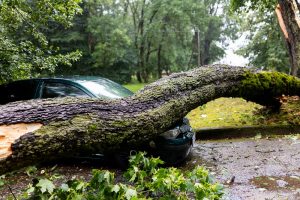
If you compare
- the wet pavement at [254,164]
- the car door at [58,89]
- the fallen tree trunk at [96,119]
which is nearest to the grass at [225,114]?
the wet pavement at [254,164]

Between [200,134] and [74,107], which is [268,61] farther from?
[74,107]

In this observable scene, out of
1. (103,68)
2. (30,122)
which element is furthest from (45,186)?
(103,68)

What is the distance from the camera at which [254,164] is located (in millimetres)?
4887

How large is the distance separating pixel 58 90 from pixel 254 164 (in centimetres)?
342

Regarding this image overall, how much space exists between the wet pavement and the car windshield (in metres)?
1.71

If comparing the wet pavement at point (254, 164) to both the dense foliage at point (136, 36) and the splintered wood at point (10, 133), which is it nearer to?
the splintered wood at point (10, 133)

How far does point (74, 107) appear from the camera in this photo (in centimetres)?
344

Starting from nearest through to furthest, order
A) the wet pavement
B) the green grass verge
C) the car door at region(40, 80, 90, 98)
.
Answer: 1. the wet pavement
2. the car door at region(40, 80, 90, 98)
3. the green grass verge

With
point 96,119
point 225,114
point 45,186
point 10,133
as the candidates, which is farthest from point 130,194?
point 225,114

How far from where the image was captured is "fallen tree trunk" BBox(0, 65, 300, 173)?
284 cm

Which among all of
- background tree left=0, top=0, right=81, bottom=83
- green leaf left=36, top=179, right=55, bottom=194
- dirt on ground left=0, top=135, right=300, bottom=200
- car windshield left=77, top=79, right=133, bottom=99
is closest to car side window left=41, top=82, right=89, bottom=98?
car windshield left=77, top=79, right=133, bottom=99

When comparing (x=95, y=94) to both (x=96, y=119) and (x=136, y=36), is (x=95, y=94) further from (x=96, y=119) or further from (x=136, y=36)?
(x=136, y=36)

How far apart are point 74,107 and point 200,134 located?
13.4ft

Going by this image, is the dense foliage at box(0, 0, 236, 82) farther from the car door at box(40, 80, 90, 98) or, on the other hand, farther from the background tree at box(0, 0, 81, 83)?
the car door at box(40, 80, 90, 98)
